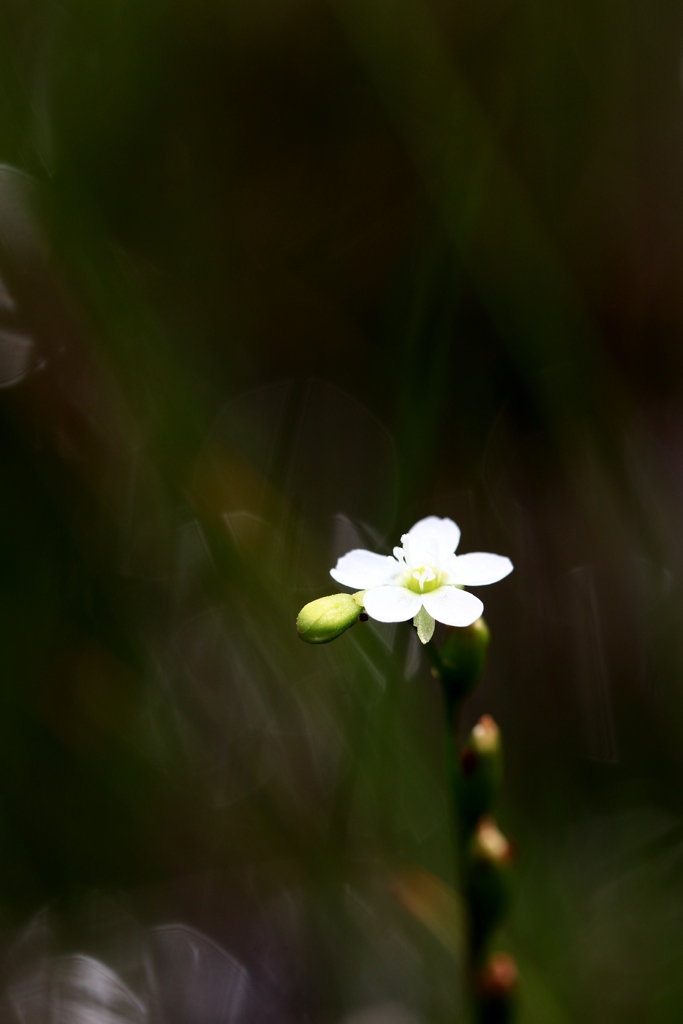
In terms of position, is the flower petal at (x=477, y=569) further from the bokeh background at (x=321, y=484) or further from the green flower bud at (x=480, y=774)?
the bokeh background at (x=321, y=484)

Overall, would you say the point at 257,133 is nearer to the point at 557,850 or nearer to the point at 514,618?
the point at 514,618

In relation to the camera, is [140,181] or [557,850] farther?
[140,181]

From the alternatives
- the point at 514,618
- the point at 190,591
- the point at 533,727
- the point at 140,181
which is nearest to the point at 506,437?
the point at 514,618

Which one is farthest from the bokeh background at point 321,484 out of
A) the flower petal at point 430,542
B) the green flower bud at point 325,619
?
the green flower bud at point 325,619

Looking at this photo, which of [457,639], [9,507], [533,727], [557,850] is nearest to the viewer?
[457,639]

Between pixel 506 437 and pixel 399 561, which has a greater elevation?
pixel 506 437

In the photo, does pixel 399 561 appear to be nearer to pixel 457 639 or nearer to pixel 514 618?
pixel 457 639

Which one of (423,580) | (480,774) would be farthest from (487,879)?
(423,580)

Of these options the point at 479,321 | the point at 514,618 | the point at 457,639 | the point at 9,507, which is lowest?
the point at 457,639

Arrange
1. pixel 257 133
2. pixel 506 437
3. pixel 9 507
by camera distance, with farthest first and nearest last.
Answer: pixel 257 133, pixel 506 437, pixel 9 507
